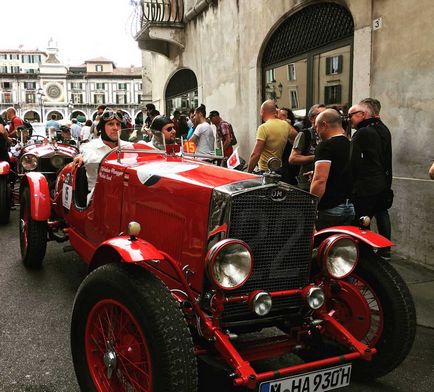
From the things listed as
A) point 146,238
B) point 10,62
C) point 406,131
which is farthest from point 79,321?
point 10,62

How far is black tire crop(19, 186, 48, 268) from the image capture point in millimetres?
4773

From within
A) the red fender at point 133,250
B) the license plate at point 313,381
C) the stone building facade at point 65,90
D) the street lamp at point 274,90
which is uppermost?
the stone building facade at point 65,90

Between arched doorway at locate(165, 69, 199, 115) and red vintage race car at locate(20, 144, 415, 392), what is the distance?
410 inches

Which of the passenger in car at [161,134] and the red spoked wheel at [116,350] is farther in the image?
the passenger in car at [161,134]

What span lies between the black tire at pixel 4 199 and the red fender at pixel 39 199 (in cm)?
218

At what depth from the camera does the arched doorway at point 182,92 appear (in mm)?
13236

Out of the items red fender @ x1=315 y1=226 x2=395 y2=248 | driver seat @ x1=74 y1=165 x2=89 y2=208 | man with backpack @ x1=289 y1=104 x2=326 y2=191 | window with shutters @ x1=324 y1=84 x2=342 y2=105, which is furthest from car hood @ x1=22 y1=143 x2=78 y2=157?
red fender @ x1=315 y1=226 x2=395 y2=248

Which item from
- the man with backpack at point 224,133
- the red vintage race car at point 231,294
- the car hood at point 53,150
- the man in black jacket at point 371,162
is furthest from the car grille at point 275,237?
the man with backpack at point 224,133

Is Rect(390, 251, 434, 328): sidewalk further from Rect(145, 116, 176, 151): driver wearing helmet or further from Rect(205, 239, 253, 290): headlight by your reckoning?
Rect(145, 116, 176, 151): driver wearing helmet

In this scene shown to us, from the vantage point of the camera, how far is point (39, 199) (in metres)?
4.78

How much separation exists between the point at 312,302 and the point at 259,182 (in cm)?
75

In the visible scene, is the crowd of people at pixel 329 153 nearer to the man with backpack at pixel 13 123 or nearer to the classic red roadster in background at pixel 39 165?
the classic red roadster in background at pixel 39 165

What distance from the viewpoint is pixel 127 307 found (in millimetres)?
2264

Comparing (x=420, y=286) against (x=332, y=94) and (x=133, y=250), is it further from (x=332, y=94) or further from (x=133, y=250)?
(x=332, y=94)
